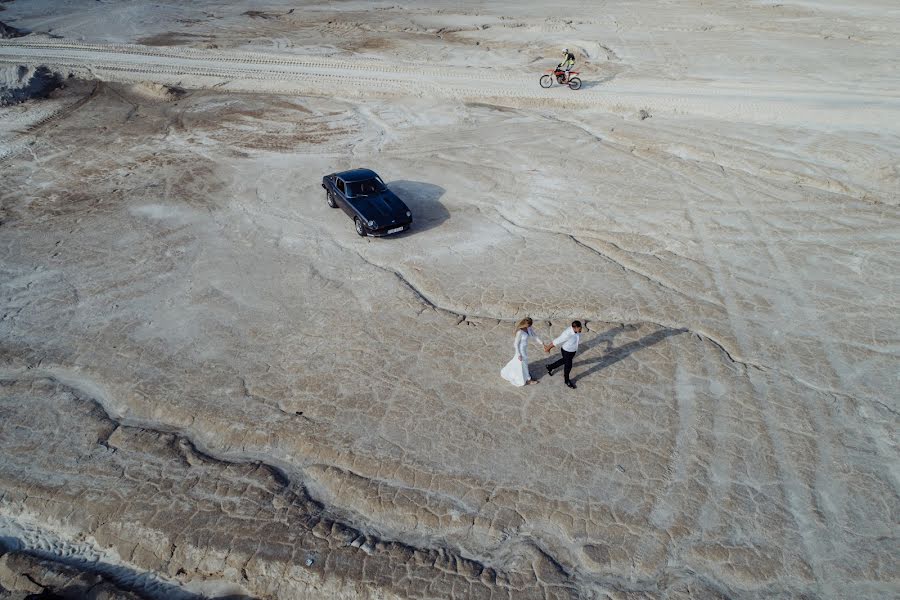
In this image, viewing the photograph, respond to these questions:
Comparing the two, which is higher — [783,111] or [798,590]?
[783,111]

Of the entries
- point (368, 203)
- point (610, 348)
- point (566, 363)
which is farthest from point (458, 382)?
point (368, 203)

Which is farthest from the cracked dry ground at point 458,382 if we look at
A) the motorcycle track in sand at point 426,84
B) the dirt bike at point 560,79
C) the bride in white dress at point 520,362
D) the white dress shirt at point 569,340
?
the dirt bike at point 560,79

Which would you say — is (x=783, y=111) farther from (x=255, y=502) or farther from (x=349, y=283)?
(x=255, y=502)

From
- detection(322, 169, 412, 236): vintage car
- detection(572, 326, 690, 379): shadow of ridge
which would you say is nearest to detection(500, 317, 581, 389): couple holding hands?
detection(572, 326, 690, 379): shadow of ridge

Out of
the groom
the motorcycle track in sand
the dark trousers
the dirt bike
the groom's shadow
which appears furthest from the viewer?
the dirt bike

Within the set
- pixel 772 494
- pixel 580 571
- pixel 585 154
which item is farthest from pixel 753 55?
pixel 580 571

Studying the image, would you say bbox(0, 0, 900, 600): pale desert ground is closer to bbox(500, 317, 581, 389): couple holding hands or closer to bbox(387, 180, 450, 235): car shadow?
bbox(387, 180, 450, 235): car shadow
